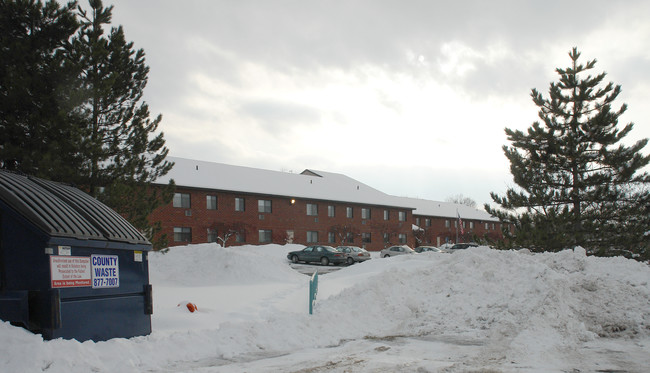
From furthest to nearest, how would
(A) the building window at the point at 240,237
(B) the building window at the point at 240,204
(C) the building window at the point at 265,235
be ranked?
(C) the building window at the point at 265,235 → (B) the building window at the point at 240,204 → (A) the building window at the point at 240,237

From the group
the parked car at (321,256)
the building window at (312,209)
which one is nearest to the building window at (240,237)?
the building window at (312,209)

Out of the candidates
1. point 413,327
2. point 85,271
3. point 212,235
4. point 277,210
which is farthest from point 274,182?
point 85,271

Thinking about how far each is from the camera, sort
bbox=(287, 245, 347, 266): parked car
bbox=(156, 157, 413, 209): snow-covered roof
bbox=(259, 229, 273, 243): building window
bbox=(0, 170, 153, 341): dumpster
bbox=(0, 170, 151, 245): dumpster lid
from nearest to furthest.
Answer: bbox=(0, 170, 153, 341): dumpster, bbox=(0, 170, 151, 245): dumpster lid, bbox=(287, 245, 347, 266): parked car, bbox=(156, 157, 413, 209): snow-covered roof, bbox=(259, 229, 273, 243): building window

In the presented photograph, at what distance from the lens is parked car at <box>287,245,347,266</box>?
1260 inches

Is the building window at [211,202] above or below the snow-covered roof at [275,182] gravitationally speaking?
below

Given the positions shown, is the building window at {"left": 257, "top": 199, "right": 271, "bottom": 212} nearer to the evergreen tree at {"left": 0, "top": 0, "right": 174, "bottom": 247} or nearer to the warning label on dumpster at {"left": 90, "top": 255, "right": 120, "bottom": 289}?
the evergreen tree at {"left": 0, "top": 0, "right": 174, "bottom": 247}

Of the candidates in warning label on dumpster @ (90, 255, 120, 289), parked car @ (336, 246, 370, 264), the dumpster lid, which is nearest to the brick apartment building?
parked car @ (336, 246, 370, 264)

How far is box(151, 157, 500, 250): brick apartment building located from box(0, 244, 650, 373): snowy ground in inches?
840

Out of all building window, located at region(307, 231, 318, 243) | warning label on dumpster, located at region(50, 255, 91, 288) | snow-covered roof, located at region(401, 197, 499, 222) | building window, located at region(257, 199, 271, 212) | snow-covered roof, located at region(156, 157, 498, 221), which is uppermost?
snow-covered roof, located at region(156, 157, 498, 221)

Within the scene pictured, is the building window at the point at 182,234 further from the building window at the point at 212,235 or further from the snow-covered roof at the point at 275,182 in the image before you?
the snow-covered roof at the point at 275,182

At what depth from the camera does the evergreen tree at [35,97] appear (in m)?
12.5

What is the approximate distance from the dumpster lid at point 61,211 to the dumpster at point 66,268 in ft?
0.04

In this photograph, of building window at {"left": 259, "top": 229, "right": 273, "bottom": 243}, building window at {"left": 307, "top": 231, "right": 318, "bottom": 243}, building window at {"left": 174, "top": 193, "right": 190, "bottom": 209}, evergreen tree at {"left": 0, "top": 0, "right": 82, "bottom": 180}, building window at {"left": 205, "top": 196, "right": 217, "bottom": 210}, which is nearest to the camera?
evergreen tree at {"left": 0, "top": 0, "right": 82, "bottom": 180}

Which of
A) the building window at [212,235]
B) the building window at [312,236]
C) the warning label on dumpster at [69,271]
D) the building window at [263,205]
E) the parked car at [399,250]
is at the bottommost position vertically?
the parked car at [399,250]
